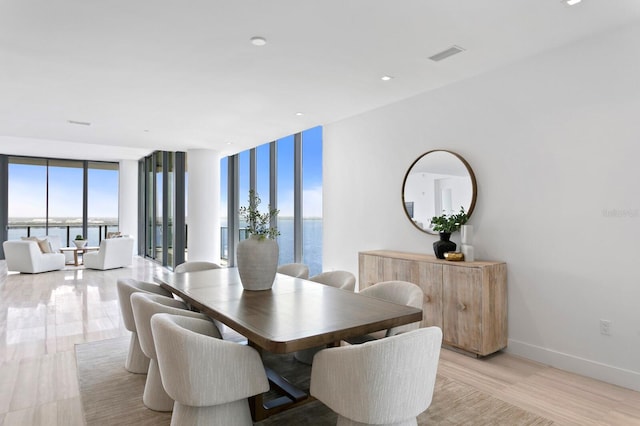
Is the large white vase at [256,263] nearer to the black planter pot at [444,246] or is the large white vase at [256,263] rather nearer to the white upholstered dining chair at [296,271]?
the white upholstered dining chair at [296,271]

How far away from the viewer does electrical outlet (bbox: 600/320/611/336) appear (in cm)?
293

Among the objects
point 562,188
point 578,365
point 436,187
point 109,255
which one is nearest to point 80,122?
point 109,255

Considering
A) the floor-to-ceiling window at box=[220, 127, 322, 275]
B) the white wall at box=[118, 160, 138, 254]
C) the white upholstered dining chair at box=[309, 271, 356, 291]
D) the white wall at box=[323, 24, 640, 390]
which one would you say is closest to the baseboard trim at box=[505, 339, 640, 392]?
the white wall at box=[323, 24, 640, 390]

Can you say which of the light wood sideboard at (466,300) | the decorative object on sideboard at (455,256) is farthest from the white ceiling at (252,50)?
the light wood sideboard at (466,300)

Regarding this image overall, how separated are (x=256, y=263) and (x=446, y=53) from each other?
2352mm

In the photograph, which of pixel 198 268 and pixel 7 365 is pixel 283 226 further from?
pixel 7 365

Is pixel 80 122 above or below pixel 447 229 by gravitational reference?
above

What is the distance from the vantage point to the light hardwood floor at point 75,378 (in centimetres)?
245

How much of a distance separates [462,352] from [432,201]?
1568mm

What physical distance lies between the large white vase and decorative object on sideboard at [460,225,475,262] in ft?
6.09

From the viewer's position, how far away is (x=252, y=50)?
125 inches

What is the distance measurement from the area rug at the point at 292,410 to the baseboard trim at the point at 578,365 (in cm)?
93

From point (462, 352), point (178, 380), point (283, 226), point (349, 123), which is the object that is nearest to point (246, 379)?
point (178, 380)

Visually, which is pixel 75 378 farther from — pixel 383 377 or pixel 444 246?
pixel 444 246
